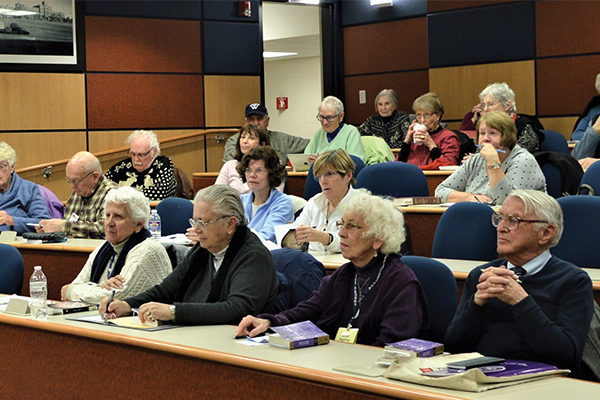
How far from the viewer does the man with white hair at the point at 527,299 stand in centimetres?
233

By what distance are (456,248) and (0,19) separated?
18.6 ft

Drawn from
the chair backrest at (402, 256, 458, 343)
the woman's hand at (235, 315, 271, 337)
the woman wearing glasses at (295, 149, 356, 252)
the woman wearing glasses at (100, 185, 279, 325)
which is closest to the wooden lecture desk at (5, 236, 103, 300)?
the woman wearing glasses at (295, 149, 356, 252)

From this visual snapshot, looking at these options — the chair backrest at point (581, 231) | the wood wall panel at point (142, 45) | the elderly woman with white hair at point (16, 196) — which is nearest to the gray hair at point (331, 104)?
the elderly woman with white hair at point (16, 196)

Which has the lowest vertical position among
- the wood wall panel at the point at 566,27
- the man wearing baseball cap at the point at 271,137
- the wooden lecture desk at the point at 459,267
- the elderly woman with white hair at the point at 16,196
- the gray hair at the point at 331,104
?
the wooden lecture desk at the point at 459,267

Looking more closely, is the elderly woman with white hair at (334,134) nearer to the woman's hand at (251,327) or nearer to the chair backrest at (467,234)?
the chair backrest at (467,234)

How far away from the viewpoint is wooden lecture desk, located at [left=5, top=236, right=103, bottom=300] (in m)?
4.63

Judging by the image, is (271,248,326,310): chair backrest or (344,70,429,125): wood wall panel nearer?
(271,248,326,310): chair backrest

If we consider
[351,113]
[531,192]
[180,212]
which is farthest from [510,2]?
[531,192]

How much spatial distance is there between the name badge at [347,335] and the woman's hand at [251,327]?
0.75 ft

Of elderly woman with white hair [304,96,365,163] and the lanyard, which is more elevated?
elderly woman with white hair [304,96,365,163]

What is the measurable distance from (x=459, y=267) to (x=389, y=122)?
491 centimetres

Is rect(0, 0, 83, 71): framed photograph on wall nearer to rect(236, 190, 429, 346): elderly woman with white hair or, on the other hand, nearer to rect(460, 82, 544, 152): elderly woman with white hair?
rect(460, 82, 544, 152): elderly woman with white hair

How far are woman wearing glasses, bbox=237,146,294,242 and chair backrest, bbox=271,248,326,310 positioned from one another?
1419 millimetres

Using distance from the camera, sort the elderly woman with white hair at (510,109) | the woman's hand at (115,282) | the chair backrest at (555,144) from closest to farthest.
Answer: the woman's hand at (115,282) → the elderly woman with white hair at (510,109) → the chair backrest at (555,144)
